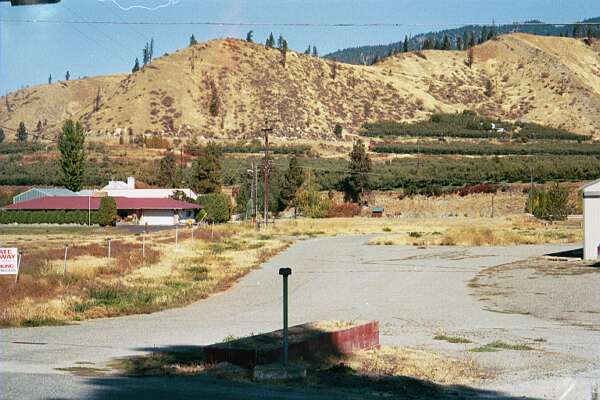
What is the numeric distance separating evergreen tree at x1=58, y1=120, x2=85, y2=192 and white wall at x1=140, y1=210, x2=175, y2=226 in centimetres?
876

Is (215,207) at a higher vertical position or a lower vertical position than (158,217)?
higher

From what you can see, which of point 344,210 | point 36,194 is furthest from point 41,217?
point 344,210

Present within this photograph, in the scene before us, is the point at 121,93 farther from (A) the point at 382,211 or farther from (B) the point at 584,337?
(B) the point at 584,337

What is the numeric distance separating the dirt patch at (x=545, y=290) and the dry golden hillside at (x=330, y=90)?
96.2m

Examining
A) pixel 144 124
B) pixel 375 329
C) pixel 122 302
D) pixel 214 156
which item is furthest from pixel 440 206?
pixel 375 329

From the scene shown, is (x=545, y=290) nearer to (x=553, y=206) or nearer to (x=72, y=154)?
(x=553, y=206)

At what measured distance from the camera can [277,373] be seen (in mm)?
11133

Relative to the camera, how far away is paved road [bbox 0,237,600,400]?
10578 millimetres

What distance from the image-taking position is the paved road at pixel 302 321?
10.6m

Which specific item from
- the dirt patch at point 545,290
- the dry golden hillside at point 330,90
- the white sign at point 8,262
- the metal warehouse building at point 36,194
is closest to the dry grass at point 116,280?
the white sign at point 8,262

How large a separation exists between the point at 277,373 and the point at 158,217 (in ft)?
257

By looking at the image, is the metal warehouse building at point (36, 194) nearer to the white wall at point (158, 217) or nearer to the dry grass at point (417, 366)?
the white wall at point (158, 217)

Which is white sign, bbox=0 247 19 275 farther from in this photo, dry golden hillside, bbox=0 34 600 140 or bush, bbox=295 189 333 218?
dry golden hillside, bbox=0 34 600 140

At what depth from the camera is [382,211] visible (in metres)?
102
